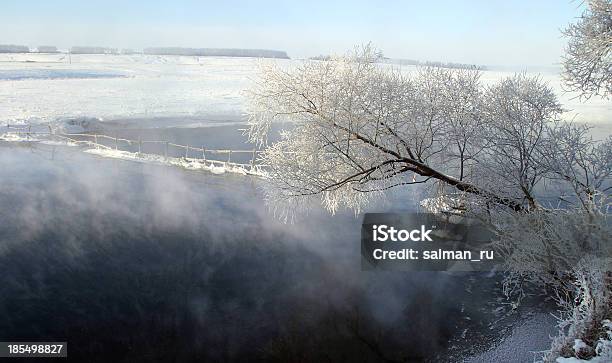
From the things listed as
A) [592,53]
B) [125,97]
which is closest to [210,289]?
[592,53]

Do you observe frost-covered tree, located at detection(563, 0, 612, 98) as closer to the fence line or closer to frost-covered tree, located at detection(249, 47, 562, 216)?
frost-covered tree, located at detection(249, 47, 562, 216)

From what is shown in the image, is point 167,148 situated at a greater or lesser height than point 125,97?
lesser

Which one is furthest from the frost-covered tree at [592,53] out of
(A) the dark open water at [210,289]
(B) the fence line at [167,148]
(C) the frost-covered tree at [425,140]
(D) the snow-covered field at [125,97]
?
A: (D) the snow-covered field at [125,97]

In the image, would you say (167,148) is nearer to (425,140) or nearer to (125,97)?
(425,140)

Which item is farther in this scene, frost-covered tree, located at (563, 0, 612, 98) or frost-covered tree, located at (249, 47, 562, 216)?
frost-covered tree, located at (249, 47, 562, 216)

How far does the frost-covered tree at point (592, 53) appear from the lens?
29.4ft

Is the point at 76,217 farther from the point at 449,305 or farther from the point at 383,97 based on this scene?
the point at 449,305

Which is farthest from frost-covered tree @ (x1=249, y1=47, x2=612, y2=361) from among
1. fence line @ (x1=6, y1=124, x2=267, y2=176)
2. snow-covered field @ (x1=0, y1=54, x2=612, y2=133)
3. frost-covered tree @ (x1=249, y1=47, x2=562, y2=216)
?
snow-covered field @ (x1=0, y1=54, x2=612, y2=133)

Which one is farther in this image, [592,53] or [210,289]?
[210,289]

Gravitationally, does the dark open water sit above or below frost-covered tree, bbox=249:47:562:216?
below

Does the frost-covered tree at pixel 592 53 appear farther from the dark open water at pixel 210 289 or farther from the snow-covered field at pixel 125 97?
the snow-covered field at pixel 125 97

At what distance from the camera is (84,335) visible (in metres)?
9.73

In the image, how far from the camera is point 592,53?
9.15m

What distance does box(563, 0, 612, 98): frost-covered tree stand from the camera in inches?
353
